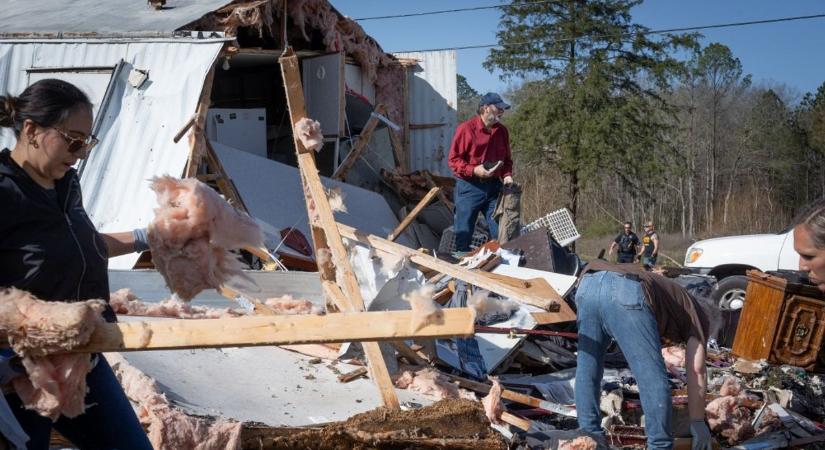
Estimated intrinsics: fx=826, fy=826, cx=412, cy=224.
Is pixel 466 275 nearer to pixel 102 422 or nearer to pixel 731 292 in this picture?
pixel 102 422

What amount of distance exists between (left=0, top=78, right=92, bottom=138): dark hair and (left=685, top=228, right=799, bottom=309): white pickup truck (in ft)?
29.4

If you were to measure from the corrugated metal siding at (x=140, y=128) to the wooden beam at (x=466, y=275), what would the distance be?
393 centimetres

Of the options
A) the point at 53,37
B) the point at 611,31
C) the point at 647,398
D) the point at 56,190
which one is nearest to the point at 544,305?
the point at 647,398

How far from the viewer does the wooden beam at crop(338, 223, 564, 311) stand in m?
4.25

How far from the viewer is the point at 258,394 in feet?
15.0

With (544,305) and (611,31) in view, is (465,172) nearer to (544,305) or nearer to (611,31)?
(544,305)

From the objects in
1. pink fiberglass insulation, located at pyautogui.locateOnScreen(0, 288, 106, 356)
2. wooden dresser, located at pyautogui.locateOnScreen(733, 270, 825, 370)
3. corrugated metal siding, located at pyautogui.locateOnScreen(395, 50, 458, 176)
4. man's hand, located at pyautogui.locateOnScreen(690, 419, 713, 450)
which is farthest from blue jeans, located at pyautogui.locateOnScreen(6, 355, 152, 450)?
corrugated metal siding, located at pyautogui.locateOnScreen(395, 50, 458, 176)

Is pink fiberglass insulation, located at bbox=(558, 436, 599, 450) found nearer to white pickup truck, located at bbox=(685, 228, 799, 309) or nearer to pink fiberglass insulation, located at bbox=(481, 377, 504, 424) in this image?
pink fiberglass insulation, located at bbox=(481, 377, 504, 424)

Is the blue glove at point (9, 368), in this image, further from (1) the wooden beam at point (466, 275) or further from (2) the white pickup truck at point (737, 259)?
(2) the white pickup truck at point (737, 259)

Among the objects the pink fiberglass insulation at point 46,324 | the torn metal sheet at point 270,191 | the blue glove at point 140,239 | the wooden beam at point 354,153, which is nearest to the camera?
the pink fiberglass insulation at point 46,324

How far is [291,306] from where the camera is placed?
5.87 meters

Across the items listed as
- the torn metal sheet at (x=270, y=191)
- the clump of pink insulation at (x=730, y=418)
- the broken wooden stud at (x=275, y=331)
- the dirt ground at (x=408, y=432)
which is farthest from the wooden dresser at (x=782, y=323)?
the broken wooden stud at (x=275, y=331)

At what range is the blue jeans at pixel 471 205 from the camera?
336 inches

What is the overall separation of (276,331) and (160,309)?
3674 mm
